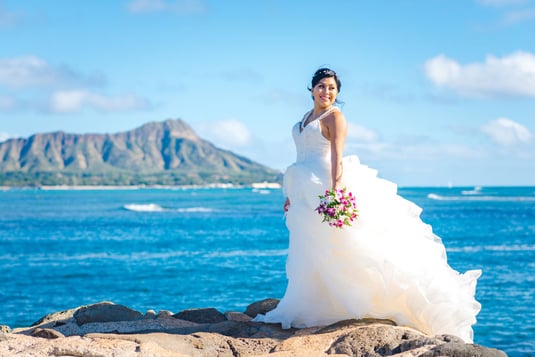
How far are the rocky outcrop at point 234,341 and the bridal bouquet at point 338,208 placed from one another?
119 cm

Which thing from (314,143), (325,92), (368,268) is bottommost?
(368,268)

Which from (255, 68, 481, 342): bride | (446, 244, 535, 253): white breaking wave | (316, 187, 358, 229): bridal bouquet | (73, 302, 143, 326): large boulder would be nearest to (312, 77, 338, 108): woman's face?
(255, 68, 481, 342): bride

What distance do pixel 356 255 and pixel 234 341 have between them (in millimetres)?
1661

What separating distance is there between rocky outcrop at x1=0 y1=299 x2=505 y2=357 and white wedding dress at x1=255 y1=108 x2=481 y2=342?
0.25 meters

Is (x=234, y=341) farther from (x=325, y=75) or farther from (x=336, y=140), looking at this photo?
(x=325, y=75)

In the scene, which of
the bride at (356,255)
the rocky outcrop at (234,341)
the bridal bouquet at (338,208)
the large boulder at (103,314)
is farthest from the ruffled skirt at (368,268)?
the large boulder at (103,314)

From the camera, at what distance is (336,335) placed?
7496 mm

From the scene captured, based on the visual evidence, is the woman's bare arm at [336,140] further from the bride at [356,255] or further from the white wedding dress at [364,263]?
the white wedding dress at [364,263]

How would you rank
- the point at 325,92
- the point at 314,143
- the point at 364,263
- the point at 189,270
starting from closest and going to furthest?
the point at 364,263 < the point at 314,143 < the point at 325,92 < the point at 189,270

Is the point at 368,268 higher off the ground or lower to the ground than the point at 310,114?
lower

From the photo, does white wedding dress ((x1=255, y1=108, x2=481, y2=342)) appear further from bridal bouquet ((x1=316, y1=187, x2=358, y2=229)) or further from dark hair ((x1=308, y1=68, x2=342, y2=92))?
dark hair ((x1=308, y1=68, x2=342, y2=92))

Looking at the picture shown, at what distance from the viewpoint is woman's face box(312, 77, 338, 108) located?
8.20m

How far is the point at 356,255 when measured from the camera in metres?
7.70

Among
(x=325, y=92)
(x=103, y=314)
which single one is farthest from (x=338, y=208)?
(x=103, y=314)
